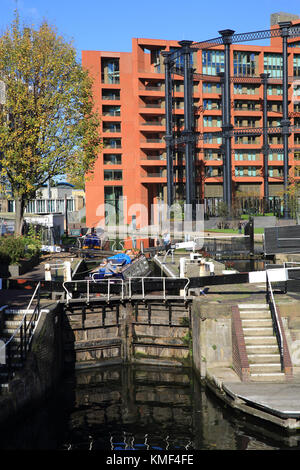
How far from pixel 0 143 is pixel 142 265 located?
12861 mm

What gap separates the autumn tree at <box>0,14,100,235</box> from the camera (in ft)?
124

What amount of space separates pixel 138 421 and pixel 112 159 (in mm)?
69228

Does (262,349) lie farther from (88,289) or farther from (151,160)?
(151,160)

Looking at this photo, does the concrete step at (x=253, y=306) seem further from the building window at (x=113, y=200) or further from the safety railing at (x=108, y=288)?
the building window at (x=113, y=200)

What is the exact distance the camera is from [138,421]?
1783 centimetres

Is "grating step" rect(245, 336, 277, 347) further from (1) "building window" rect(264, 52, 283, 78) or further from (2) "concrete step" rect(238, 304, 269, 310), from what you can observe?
(1) "building window" rect(264, 52, 283, 78)

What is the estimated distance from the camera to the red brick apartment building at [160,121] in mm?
83062

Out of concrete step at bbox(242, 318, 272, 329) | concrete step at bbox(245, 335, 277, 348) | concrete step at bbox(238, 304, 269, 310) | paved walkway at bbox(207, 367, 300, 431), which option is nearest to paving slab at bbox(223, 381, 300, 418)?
paved walkway at bbox(207, 367, 300, 431)

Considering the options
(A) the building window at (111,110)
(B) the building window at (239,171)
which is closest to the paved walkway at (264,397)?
(A) the building window at (111,110)

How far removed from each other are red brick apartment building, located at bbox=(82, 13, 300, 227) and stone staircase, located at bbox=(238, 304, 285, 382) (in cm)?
5834

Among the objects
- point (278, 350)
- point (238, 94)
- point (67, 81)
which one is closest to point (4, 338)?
point (278, 350)

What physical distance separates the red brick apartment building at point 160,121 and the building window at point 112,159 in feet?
0.51

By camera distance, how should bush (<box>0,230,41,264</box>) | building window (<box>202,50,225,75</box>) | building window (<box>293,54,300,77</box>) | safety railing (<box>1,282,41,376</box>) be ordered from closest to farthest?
1. safety railing (<box>1,282,41,376</box>)
2. bush (<box>0,230,41,264</box>)
3. building window (<box>202,50,225,75</box>)
4. building window (<box>293,54,300,77</box>)

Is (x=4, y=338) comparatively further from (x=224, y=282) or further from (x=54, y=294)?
(x=224, y=282)
